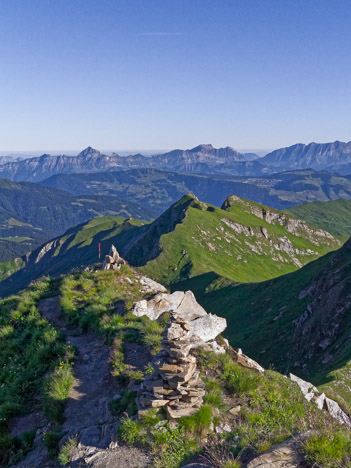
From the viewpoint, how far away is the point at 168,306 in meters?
28.3

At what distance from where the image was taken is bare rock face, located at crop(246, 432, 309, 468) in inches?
373

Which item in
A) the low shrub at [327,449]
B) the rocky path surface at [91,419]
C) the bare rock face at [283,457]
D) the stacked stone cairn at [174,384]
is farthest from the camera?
the stacked stone cairn at [174,384]

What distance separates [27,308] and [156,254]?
157 metres

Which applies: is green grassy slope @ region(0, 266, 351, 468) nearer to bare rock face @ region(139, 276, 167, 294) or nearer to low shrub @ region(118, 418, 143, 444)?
low shrub @ region(118, 418, 143, 444)

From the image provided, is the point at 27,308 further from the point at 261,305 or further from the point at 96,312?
the point at 261,305

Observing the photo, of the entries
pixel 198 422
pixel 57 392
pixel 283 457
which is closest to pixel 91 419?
pixel 57 392

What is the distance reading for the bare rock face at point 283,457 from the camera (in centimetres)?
948

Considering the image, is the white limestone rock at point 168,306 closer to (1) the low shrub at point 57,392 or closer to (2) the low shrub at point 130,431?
(1) the low shrub at point 57,392

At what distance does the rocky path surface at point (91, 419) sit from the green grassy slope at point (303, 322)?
1929 centimetres

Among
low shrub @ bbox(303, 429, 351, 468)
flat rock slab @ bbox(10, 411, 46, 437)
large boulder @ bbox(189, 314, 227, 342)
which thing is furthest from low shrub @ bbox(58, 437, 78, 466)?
large boulder @ bbox(189, 314, 227, 342)

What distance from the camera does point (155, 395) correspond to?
44.1ft

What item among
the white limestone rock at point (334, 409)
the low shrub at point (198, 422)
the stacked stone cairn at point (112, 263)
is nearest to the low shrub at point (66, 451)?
the low shrub at point (198, 422)

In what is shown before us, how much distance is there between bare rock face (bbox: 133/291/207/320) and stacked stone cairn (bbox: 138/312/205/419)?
10757 mm

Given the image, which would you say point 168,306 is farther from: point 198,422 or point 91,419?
point 198,422
